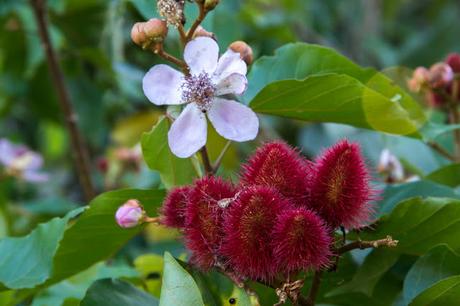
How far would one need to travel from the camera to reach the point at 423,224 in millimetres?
955

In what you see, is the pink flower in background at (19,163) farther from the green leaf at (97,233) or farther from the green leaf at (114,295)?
the green leaf at (114,295)

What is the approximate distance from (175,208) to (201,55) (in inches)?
6.8

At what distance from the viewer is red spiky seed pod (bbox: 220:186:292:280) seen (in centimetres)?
81

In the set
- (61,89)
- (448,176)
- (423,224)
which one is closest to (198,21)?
(423,224)

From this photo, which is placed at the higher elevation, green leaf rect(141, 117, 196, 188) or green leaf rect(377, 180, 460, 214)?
green leaf rect(141, 117, 196, 188)

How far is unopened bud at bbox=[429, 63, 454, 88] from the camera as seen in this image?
1308 millimetres

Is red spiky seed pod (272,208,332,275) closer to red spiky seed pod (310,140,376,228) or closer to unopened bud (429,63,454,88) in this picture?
red spiky seed pod (310,140,376,228)

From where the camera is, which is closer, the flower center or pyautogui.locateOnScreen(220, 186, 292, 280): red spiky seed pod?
pyautogui.locateOnScreen(220, 186, 292, 280): red spiky seed pod

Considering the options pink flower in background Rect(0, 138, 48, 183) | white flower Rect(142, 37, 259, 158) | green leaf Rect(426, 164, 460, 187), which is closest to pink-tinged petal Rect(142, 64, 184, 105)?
white flower Rect(142, 37, 259, 158)

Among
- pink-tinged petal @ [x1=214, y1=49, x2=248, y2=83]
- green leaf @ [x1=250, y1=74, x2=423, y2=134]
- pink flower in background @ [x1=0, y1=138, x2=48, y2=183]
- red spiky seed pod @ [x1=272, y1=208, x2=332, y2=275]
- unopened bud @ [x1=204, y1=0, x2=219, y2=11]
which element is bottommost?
pink flower in background @ [x1=0, y1=138, x2=48, y2=183]

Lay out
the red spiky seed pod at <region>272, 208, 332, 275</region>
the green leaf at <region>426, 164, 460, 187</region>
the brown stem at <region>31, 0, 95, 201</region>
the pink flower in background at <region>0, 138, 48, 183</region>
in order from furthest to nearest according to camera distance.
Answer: the pink flower in background at <region>0, 138, 48, 183</region>
the brown stem at <region>31, 0, 95, 201</region>
the green leaf at <region>426, 164, 460, 187</region>
the red spiky seed pod at <region>272, 208, 332, 275</region>

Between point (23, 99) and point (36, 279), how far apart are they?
1.56 metres

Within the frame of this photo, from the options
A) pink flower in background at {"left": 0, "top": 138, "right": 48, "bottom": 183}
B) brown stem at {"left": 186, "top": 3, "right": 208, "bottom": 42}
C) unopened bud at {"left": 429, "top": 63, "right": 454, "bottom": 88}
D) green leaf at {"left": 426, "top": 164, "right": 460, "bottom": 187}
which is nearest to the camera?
brown stem at {"left": 186, "top": 3, "right": 208, "bottom": 42}

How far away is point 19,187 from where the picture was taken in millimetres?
2609
